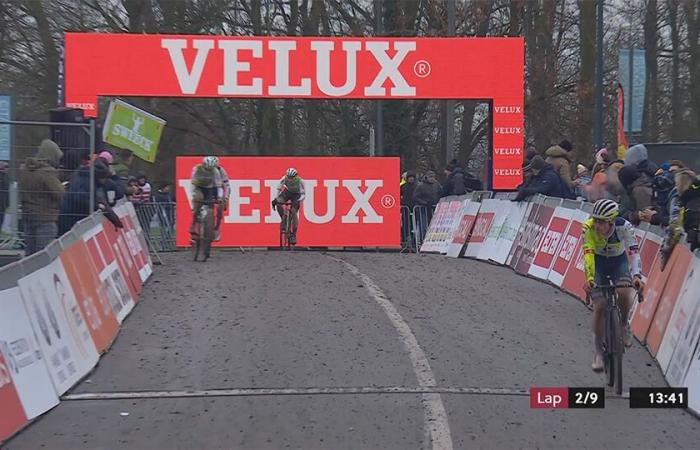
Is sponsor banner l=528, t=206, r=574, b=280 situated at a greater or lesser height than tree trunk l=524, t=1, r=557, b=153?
lesser

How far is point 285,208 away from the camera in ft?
71.5

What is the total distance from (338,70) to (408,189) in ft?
15.2

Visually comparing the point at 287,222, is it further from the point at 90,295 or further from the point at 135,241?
the point at 90,295

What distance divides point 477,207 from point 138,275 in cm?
851

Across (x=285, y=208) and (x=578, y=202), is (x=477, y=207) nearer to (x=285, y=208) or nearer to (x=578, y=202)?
(x=285, y=208)

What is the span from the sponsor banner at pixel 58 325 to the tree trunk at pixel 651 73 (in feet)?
99.6

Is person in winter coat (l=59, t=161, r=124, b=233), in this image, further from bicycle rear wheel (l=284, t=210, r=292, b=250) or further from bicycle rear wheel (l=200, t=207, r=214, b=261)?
bicycle rear wheel (l=284, t=210, r=292, b=250)

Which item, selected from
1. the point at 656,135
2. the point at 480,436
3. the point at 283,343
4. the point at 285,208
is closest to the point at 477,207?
the point at 285,208

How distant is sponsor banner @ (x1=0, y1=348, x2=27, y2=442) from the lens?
7230 millimetres

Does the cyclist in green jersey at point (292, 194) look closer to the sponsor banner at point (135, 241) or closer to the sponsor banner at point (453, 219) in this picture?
the sponsor banner at point (453, 219)

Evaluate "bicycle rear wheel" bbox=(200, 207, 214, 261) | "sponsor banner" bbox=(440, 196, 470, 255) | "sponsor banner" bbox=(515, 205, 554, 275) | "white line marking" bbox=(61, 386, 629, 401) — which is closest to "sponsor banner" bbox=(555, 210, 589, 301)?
"sponsor banner" bbox=(515, 205, 554, 275)

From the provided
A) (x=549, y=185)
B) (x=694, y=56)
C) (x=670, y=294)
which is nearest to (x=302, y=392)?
(x=670, y=294)

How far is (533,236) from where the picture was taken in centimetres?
1653

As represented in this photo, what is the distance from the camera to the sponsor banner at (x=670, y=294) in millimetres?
10008
